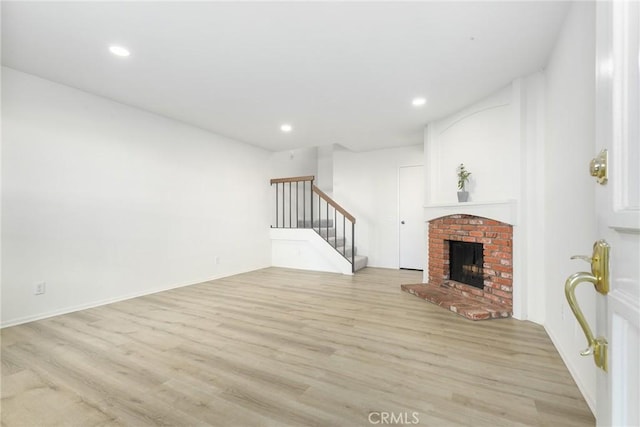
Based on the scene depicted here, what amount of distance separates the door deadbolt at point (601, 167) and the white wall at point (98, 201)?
4.11 metres

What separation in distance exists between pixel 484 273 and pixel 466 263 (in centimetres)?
43

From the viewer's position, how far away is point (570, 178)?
1.90m

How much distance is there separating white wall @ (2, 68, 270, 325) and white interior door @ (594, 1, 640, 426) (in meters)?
4.12

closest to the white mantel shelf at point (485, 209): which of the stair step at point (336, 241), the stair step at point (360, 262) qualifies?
the stair step at point (360, 262)

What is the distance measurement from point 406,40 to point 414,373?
2.49 meters

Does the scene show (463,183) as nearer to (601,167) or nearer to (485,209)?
(485,209)

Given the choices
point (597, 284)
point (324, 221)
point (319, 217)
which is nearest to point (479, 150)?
point (319, 217)

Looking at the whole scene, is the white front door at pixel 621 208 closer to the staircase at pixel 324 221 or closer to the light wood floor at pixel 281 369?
the light wood floor at pixel 281 369

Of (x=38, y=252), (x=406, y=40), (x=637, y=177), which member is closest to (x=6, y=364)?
(x=38, y=252)

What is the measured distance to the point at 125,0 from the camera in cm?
183

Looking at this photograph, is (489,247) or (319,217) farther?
(319,217)

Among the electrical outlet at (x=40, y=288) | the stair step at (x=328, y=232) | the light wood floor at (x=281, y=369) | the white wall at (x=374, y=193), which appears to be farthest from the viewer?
the stair step at (x=328, y=232)

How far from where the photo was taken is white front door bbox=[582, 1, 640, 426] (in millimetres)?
568

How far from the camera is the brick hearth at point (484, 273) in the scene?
9.48ft
